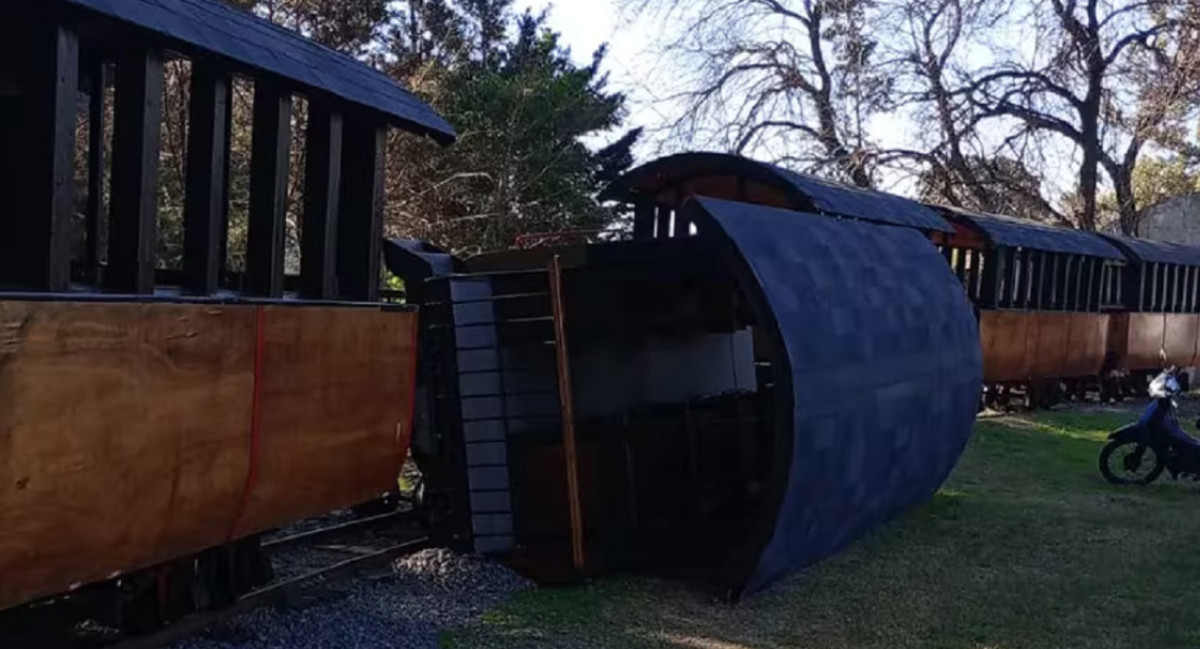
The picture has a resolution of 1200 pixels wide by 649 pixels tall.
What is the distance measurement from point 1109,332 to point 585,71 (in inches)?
534

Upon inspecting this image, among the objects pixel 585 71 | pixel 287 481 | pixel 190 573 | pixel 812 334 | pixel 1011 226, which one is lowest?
pixel 190 573

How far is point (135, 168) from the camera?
5.38 m

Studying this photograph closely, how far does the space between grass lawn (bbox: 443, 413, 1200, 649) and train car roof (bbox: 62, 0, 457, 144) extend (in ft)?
9.86

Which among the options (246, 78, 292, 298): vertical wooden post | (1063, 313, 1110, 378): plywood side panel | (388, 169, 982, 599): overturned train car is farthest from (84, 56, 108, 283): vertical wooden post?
(1063, 313, 1110, 378): plywood side panel

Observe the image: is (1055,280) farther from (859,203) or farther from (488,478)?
(488,478)

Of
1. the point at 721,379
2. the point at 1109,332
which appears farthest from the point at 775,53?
the point at 721,379

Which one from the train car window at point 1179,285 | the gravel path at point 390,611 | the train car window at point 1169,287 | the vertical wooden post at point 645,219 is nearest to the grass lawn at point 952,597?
the gravel path at point 390,611


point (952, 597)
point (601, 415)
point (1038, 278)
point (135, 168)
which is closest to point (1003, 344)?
point (1038, 278)

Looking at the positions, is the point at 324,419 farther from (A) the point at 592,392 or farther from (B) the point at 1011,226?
(B) the point at 1011,226

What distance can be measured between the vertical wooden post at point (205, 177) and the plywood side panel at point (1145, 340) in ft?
74.4

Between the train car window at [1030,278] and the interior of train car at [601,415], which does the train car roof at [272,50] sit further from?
the train car window at [1030,278]

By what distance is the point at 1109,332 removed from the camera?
80.6 ft

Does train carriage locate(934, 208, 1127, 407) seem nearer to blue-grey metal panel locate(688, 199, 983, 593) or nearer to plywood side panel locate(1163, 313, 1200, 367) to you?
plywood side panel locate(1163, 313, 1200, 367)

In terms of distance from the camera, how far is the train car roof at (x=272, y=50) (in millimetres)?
5109
